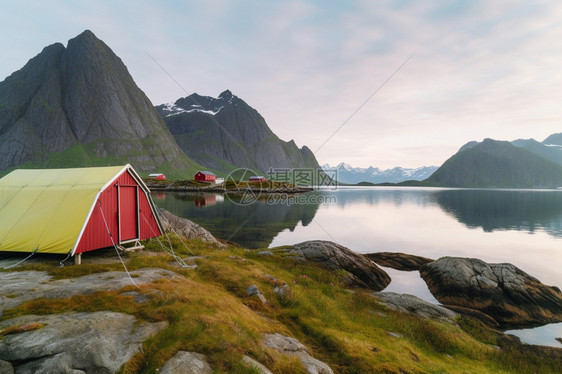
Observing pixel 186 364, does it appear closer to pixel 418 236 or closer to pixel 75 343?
pixel 75 343

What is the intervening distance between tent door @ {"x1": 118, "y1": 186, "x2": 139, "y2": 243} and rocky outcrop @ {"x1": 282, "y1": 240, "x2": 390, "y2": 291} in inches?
554

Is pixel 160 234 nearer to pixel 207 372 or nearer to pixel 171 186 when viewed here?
pixel 207 372

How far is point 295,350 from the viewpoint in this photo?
910cm

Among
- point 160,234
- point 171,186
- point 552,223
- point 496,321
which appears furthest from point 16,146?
point 552,223

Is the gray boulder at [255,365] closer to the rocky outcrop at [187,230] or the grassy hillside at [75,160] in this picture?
the rocky outcrop at [187,230]

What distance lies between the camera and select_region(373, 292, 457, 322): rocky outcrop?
1684 cm

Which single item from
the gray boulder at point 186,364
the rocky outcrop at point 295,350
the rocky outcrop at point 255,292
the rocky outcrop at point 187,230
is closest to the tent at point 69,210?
the rocky outcrop at point 187,230

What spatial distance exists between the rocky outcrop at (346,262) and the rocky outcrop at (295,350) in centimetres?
1490

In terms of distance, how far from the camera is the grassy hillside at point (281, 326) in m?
7.86

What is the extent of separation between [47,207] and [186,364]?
16.7 metres

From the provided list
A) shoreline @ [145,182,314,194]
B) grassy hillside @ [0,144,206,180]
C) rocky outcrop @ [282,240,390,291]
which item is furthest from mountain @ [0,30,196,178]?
rocky outcrop @ [282,240,390,291]

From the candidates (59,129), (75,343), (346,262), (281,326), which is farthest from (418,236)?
(59,129)

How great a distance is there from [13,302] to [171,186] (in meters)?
140

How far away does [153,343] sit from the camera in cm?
752
